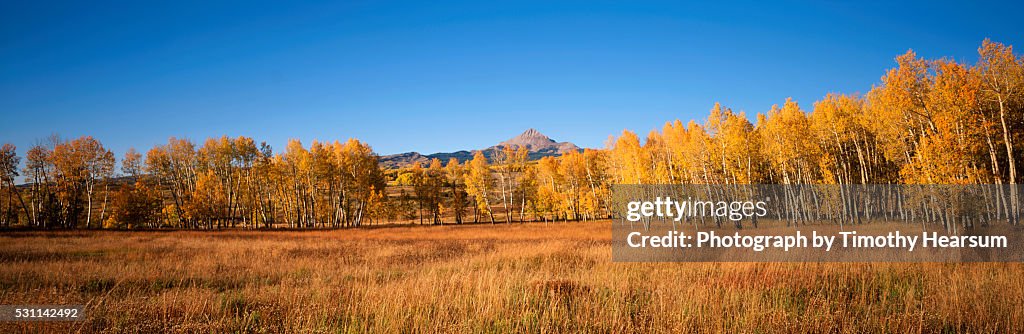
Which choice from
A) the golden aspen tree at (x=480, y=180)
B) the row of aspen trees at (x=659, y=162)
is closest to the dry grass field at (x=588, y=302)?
the row of aspen trees at (x=659, y=162)

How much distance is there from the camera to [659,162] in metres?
33.0

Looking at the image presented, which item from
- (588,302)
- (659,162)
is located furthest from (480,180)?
(588,302)

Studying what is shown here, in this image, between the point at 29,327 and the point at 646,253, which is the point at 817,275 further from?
the point at 29,327

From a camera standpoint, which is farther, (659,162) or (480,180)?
(480,180)

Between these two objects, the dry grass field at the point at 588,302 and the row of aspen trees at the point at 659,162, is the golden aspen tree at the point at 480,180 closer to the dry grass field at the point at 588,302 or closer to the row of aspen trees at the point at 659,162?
the row of aspen trees at the point at 659,162

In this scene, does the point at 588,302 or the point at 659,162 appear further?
the point at 659,162

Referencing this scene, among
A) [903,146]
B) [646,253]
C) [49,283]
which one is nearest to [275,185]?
[49,283]

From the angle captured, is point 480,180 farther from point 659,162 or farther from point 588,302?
point 588,302

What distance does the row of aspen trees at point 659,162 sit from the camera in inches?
632

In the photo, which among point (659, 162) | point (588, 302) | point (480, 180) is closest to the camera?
point (588, 302)

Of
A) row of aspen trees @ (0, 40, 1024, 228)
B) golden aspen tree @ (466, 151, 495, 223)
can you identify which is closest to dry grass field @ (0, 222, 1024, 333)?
row of aspen trees @ (0, 40, 1024, 228)

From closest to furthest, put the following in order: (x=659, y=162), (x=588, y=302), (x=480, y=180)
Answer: (x=588, y=302), (x=659, y=162), (x=480, y=180)

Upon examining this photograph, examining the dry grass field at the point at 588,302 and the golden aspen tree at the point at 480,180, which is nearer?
the dry grass field at the point at 588,302

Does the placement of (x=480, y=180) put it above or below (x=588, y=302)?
above
